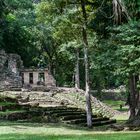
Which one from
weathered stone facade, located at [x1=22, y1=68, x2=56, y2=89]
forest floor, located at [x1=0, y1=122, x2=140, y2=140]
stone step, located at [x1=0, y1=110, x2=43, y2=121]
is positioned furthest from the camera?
weathered stone facade, located at [x1=22, y1=68, x2=56, y2=89]

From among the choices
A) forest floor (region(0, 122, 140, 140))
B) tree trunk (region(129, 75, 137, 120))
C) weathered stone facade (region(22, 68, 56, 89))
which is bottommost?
forest floor (region(0, 122, 140, 140))

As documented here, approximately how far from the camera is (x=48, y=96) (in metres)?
36.5

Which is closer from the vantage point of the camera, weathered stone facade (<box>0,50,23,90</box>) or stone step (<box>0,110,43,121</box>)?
stone step (<box>0,110,43,121</box>)

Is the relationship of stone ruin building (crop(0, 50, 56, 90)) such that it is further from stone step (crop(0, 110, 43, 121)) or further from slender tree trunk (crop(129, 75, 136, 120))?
slender tree trunk (crop(129, 75, 136, 120))

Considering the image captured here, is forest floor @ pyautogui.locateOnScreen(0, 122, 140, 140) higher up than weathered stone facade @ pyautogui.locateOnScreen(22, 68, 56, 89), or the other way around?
weathered stone facade @ pyautogui.locateOnScreen(22, 68, 56, 89)

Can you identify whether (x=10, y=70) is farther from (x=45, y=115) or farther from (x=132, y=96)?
(x=132, y=96)

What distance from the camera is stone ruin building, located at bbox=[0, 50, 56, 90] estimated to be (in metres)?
42.0

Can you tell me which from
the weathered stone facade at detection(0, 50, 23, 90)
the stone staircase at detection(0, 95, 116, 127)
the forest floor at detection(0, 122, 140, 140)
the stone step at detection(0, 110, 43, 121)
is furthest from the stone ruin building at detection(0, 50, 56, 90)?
the forest floor at detection(0, 122, 140, 140)

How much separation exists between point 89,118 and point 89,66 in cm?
318

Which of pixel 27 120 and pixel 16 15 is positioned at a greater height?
pixel 16 15

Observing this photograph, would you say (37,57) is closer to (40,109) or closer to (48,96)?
(48,96)

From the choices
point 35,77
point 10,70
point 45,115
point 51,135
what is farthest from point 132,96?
point 35,77

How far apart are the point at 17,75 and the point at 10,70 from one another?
3.04 ft

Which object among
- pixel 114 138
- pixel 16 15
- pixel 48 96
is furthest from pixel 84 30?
pixel 16 15
